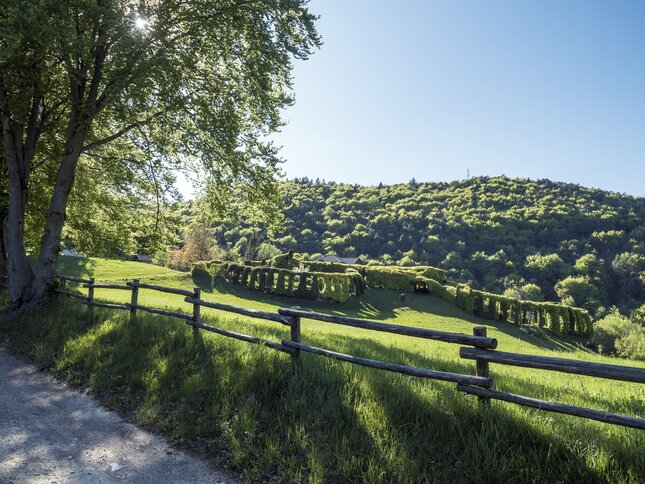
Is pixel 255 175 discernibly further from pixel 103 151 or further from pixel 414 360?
pixel 414 360

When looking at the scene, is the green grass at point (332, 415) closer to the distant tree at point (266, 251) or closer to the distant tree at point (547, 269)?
the distant tree at point (266, 251)

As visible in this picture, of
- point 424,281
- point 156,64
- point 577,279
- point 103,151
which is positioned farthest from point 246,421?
point 577,279

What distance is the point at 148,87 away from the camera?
12.9 m

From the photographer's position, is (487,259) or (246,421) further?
(487,259)

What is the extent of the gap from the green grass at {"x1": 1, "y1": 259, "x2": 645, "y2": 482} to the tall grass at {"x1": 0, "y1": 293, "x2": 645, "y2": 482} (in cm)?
2

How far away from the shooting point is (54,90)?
46.3ft

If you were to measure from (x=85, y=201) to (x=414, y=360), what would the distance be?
16.9 m

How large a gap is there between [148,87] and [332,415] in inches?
487

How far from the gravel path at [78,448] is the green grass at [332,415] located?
33 cm

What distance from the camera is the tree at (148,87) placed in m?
11.1

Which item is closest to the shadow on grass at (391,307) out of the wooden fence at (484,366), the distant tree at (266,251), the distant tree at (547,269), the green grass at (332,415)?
the green grass at (332,415)

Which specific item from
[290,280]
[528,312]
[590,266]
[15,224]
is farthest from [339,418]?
[590,266]

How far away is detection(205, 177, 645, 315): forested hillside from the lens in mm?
99438

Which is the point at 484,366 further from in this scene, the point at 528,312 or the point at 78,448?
the point at 528,312
